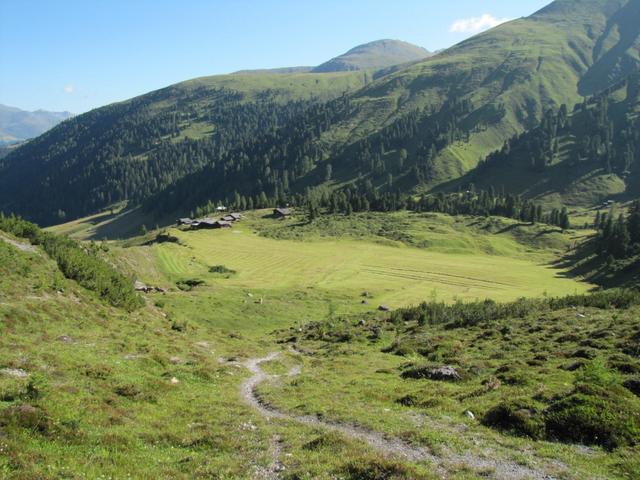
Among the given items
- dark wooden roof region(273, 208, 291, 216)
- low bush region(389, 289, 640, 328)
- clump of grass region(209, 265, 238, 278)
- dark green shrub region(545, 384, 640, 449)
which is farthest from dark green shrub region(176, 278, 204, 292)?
dark wooden roof region(273, 208, 291, 216)

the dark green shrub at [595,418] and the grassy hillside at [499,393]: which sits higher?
the dark green shrub at [595,418]

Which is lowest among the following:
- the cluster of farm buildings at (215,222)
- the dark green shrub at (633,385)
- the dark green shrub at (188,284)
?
the dark green shrub at (188,284)

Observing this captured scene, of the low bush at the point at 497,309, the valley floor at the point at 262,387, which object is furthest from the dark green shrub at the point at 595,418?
the low bush at the point at 497,309

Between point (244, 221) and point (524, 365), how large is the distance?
534 ft

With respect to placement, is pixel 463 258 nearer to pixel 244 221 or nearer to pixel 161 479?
pixel 244 221

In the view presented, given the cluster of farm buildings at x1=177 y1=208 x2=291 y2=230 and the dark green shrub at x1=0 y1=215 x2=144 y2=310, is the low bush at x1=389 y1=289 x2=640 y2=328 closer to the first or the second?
the dark green shrub at x1=0 y1=215 x2=144 y2=310

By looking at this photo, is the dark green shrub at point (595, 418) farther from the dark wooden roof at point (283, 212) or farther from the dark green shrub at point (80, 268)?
the dark wooden roof at point (283, 212)

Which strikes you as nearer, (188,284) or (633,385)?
(633,385)

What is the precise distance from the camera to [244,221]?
18588 centimetres

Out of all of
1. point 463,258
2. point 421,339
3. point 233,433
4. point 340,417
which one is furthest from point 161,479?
point 463,258

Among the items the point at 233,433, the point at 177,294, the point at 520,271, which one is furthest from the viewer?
the point at 520,271

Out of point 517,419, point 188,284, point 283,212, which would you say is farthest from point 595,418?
point 283,212

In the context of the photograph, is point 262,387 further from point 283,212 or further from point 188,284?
point 283,212

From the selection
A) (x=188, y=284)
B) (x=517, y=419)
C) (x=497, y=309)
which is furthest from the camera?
(x=188, y=284)
